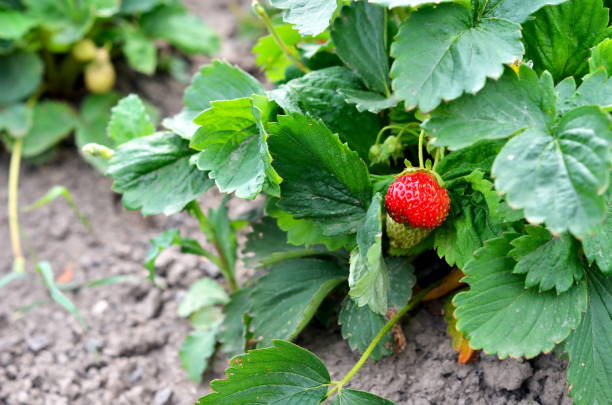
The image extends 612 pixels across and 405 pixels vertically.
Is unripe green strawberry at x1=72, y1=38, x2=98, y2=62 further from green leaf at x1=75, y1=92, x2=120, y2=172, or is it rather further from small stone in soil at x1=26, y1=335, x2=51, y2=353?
Result: small stone in soil at x1=26, y1=335, x2=51, y2=353

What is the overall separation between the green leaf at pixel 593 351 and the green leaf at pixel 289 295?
452 mm

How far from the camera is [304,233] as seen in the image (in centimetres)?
128

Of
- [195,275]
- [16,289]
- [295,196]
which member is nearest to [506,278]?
[295,196]

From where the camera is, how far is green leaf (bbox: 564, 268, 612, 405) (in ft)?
3.44

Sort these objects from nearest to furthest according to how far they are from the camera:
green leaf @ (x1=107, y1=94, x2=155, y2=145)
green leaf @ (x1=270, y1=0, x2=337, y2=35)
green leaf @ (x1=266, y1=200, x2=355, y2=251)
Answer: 1. green leaf @ (x1=270, y1=0, x2=337, y2=35)
2. green leaf @ (x1=266, y1=200, x2=355, y2=251)
3. green leaf @ (x1=107, y1=94, x2=155, y2=145)

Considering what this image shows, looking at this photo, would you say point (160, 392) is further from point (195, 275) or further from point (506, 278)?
point (506, 278)

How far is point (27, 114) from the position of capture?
7.38 ft

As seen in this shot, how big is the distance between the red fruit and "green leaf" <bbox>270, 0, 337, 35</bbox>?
267 mm

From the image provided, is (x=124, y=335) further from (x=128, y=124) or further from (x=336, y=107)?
(x=336, y=107)

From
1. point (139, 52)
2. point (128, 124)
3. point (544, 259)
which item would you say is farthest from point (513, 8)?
point (139, 52)

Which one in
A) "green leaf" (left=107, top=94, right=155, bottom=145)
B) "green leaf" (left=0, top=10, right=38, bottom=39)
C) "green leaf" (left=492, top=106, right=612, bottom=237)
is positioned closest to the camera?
"green leaf" (left=492, top=106, right=612, bottom=237)

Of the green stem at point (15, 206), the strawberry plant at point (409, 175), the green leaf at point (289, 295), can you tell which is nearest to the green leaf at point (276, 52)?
the strawberry plant at point (409, 175)

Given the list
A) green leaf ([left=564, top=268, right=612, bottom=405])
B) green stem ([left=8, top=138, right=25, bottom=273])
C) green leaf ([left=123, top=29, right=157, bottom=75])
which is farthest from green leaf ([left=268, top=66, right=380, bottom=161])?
green leaf ([left=123, top=29, right=157, bottom=75])

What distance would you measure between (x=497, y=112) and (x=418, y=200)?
168 mm
